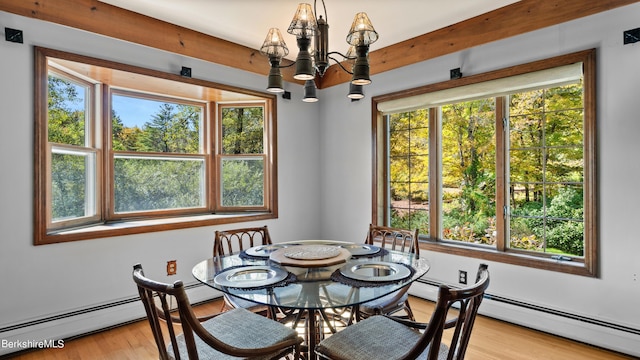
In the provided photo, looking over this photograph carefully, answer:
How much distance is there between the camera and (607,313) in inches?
92.7

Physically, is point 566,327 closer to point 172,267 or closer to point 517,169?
point 517,169

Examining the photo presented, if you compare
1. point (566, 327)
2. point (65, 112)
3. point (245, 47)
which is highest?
point (245, 47)

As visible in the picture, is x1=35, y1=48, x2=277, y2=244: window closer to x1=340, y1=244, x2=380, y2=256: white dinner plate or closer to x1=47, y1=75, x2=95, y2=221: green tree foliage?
x1=47, y1=75, x2=95, y2=221: green tree foliage

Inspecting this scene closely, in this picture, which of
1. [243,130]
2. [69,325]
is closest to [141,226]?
[69,325]

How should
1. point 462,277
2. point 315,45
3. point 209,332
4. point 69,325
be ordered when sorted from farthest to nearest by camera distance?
point 462,277 → point 69,325 → point 315,45 → point 209,332

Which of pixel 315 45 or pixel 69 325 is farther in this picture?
pixel 69 325

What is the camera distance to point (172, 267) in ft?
10.2

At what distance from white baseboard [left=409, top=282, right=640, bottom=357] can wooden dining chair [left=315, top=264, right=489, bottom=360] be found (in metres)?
1.52

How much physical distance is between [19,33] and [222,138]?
1888mm

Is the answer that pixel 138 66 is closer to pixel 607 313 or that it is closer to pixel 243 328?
pixel 243 328

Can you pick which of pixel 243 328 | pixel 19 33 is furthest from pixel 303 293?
pixel 19 33

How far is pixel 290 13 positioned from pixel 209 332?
2403mm

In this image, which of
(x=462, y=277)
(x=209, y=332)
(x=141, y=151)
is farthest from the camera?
(x=141, y=151)

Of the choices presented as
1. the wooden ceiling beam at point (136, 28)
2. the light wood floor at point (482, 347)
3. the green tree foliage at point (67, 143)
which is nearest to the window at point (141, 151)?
the green tree foliage at point (67, 143)
